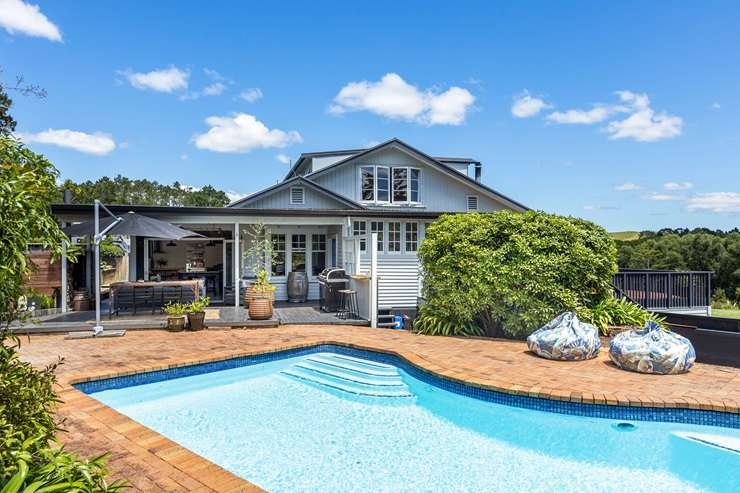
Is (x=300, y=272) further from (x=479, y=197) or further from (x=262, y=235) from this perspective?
(x=479, y=197)

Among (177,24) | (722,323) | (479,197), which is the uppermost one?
(177,24)

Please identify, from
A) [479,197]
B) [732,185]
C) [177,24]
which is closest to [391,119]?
[479,197]

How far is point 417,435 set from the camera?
5305 mm

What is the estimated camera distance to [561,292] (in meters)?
8.75

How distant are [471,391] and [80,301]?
34.9 ft

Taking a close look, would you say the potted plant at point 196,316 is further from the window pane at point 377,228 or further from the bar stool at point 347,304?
the window pane at point 377,228

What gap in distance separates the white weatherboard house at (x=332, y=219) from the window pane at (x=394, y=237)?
0.10 feet

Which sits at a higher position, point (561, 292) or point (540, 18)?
point (540, 18)

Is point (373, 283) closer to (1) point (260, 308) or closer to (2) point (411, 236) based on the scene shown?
(1) point (260, 308)

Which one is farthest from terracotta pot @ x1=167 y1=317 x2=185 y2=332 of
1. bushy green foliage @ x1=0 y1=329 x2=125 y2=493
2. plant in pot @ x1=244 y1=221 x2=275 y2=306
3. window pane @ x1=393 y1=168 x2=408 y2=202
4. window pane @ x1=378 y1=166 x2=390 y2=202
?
window pane @ x1=393 y1=168 x2=408 y2=202

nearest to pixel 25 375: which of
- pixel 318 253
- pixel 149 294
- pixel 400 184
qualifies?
pixel 149 294

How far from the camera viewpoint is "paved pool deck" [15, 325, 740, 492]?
372 cm

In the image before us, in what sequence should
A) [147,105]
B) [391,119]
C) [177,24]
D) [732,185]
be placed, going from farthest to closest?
1. [391,119]
2. [732,185]
3. [147,105]
4. [177,24]

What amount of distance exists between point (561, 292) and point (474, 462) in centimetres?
510
